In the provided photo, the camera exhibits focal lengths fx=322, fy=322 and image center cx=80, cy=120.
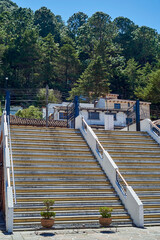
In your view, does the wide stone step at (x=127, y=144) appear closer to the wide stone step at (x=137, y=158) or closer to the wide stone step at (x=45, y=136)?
the wide stone step at (x=137, y=158)

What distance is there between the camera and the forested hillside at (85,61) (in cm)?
5784

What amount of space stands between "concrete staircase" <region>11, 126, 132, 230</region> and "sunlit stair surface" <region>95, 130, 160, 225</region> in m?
1.03

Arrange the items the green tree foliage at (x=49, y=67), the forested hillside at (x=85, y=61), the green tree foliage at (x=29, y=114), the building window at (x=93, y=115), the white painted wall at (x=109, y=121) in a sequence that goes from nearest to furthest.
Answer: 1. the white painted wall at (x=109, y=121)
2. the building window at (x=93, y=115)
3. the green tree foliage at (x=29, y=114)
4. the forested hillside at (x=85, y=61)
5. the green tree foliage at (x=49, y=67)

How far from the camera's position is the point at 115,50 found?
83562mm

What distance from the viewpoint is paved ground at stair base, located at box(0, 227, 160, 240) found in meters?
9.21

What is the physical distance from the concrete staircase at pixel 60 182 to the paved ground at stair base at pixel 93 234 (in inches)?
26.9

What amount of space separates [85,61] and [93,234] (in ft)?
221

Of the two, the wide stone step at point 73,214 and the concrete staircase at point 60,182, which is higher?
the concrete staircase at point 60,182

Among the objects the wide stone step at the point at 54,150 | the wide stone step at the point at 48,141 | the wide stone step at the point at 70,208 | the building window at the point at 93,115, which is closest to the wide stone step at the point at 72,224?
the wide stone step at the point at 70,208

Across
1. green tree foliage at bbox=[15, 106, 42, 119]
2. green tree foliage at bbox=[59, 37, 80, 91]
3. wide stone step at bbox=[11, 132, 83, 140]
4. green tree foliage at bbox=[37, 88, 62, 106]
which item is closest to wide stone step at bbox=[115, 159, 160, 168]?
wide stone step at bbox=[11, 132, 83, 140]

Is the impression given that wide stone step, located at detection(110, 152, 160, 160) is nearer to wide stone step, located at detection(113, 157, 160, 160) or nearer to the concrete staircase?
wide stone step, located at detection(113, 157, 160, 160)

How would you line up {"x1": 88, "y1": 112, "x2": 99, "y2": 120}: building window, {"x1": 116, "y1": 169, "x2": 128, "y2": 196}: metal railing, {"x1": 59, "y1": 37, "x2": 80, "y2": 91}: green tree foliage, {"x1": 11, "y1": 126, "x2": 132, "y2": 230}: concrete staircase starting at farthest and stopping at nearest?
{"x1": 59, "y1": 37, "x2": 80, "y2": 91}: green tree foliage < {"x1": 88, "y1": 112, "x2": 99, "y2": 120}: building window < {"x1": 116, "y1": 169, "x2": 128, "y2": 196}: metal railing < {"x1": 11, "y1": 126, "x2": 132, "y2": 230}: concrete staircase

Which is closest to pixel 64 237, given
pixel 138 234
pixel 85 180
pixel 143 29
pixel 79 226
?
pixel 79 226

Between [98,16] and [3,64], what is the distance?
1510 inches
